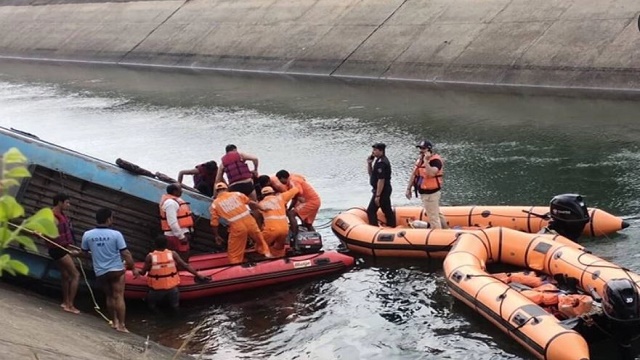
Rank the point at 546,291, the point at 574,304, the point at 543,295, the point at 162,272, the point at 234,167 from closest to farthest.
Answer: the point at 574,304, the point at 543,295, the point at 546,291, the point at 162,272, the point at 234,167

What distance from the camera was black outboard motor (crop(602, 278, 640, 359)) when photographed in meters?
7.92

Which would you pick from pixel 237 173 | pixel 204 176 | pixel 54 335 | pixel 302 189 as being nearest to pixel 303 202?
pixel 302 189

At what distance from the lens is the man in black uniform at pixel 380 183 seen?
1231cm

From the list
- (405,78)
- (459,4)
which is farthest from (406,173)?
(459,4)

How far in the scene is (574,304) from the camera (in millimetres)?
8773

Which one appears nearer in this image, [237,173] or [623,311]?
[623,311]

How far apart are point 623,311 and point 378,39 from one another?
27.1m

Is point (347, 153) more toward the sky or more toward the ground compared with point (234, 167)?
more toward the ground

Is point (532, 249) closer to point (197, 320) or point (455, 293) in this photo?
point (455, 293)

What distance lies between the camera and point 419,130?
22.4m

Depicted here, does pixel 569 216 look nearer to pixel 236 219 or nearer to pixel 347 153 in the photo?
pixel 236 219

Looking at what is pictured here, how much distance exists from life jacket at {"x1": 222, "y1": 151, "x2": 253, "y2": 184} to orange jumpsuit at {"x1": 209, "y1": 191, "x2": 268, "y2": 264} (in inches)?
31.5

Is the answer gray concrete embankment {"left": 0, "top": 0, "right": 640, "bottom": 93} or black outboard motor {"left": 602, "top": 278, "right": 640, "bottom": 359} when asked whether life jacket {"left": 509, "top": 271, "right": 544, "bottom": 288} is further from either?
gray concrete embankment {"left": 0, "top": 0, "right": 640, "bottom": 93}

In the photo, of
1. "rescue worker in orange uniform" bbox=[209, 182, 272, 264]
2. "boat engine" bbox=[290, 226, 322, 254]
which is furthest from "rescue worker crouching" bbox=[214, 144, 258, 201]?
"boat engine" bbox=[290, 226, 322, 254]
